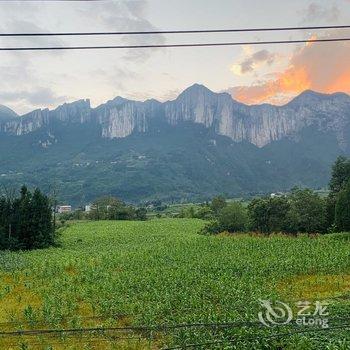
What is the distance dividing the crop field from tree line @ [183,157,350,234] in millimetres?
7104

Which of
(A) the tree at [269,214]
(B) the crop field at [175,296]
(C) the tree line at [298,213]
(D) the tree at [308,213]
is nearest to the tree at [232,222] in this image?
(C) the tree line at [298,213]

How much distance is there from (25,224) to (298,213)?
37925 millimetres

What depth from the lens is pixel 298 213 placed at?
60250 millimetres

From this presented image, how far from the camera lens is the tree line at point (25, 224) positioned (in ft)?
193

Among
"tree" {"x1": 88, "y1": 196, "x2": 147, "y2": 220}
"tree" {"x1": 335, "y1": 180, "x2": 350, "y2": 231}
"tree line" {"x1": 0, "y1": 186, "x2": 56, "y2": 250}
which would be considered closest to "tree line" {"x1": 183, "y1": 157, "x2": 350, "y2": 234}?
"tree" {"x1": 335, "y1": 180, "x2": 350, "y2": 231}

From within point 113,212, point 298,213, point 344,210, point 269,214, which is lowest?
point 269,214

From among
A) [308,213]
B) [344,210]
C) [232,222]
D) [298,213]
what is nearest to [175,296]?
[344,210]

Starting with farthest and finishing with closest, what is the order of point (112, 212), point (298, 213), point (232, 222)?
point (112, 212) → point (232, 222) → point (298, 213)

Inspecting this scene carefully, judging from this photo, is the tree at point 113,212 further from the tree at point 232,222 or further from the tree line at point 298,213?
the tree line at point 298,213

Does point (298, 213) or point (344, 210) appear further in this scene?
point (298, 213)

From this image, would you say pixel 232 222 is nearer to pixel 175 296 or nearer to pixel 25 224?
pixel 25 224

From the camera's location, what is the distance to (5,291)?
31.2 metres

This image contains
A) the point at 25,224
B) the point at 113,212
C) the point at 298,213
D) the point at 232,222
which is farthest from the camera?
the point at 113,212

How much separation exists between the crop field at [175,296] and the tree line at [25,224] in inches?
504
